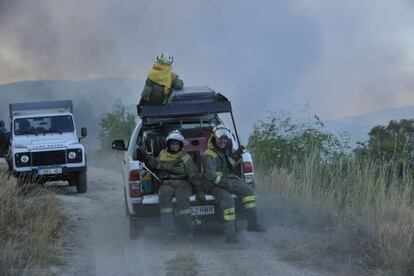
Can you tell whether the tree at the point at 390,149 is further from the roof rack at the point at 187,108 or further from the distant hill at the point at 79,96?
the distant hill at the point at 79,96

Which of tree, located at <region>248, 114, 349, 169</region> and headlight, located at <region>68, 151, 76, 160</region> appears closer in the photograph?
tree, located at <region>248, 114, 349, 169</region>

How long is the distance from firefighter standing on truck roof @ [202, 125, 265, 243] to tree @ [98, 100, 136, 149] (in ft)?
64.7

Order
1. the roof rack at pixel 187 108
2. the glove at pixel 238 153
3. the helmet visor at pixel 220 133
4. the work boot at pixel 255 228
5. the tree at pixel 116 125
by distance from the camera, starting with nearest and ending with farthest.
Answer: the helmet visor at pixel 220 133 < the work boot at pixel 255 228 < the glove at pixel 238 153 < the roof rack at pixel 187 108 < the tree at pixel 116 125

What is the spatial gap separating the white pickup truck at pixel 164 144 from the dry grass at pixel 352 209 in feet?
4.09

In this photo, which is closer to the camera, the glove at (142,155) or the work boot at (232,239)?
the work boot at (232,239)

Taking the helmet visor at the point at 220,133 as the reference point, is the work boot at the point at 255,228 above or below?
below

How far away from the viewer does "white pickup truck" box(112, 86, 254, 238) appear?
8.34 m

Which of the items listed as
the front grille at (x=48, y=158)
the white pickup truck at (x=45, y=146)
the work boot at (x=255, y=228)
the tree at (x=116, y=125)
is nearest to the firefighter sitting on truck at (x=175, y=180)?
the work boot at (x=255, y=228)

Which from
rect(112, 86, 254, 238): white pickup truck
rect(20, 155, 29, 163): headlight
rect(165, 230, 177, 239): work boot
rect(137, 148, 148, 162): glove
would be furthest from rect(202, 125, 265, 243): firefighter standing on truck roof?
rect(20, 155, 29, 163): headlight

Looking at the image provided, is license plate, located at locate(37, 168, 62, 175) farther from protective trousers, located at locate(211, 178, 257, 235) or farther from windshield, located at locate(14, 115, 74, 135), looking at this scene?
protective trousers, located at locate(211, 178, 257, 235)

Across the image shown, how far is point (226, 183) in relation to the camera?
27.3 feet

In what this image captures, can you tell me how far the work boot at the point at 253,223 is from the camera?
28.1 ft

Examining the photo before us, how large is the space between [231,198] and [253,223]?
660 mm

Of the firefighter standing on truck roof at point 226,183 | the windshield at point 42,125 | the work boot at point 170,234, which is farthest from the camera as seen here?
the windshield at point 42,125
